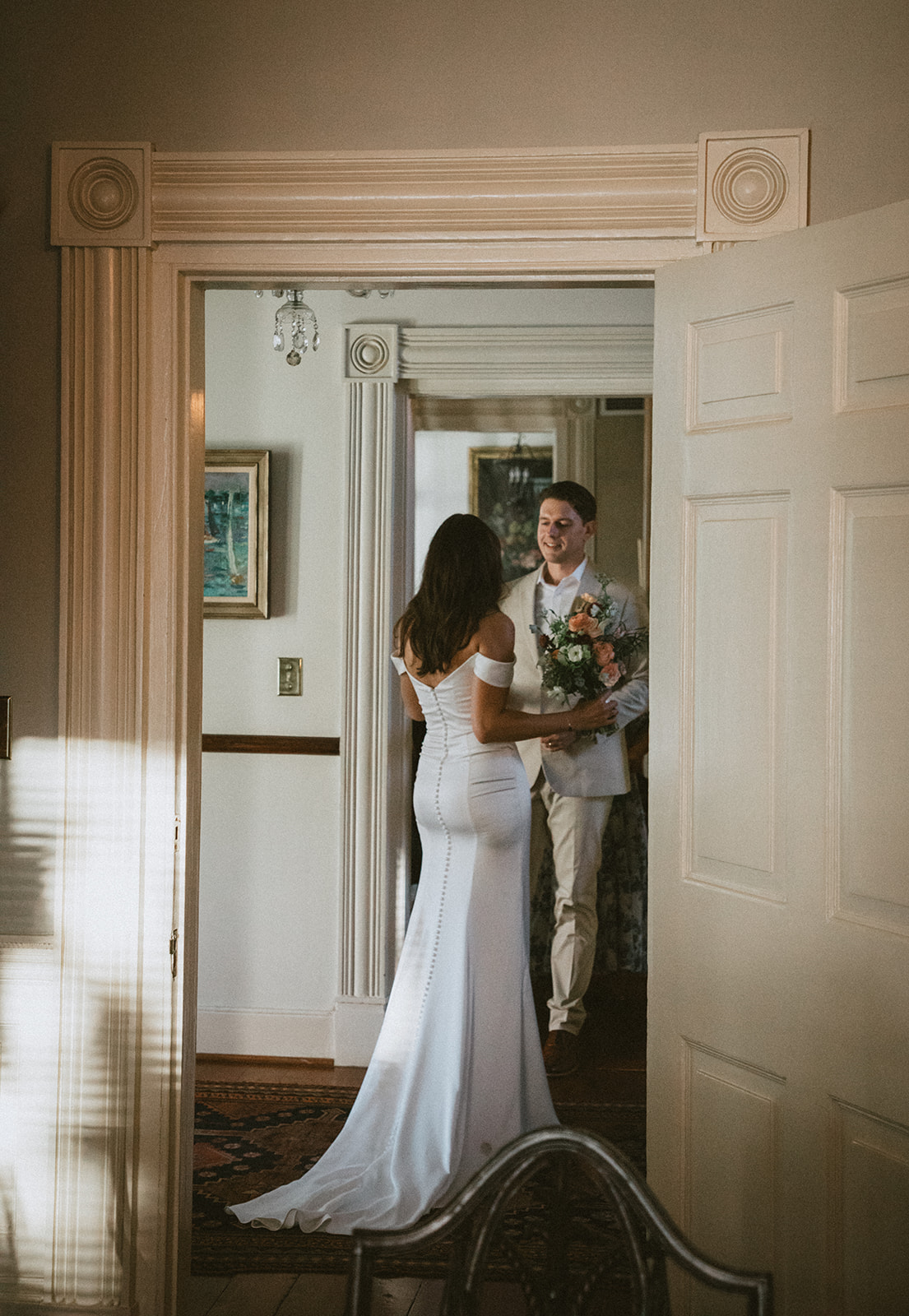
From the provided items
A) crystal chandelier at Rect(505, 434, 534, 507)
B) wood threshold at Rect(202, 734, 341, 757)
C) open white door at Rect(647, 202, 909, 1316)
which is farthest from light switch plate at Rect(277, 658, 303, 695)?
crystal chandelier at Rect(505, 434, 534, 507)

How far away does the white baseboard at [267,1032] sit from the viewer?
13.6 ft

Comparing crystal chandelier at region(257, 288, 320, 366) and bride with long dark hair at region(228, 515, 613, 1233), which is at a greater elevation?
crystal chandelier at region(257, 288, 320, 366)

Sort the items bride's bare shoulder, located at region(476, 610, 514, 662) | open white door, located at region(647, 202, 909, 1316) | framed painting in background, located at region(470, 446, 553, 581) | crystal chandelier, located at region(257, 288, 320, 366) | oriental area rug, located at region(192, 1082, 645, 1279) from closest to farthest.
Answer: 1. open white door, located at region(647, 202, 909, 1316)
2. oriental area rug, located at region(192, 1082, 645, 1279)
3. bride's bare shoulder, located at region(476, 610, 514, 662)
4. crystal chandelier, located at region(257, 288, 320, 366)
5. framed painting in background, located at region(470, 446, 553, 581)

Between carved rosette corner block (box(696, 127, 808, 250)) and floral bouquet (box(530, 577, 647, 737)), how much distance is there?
5.74 ft

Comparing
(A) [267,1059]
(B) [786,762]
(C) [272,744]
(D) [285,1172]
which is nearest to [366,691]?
(C) [272,744]

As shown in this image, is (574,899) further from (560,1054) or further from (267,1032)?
(267,1032)

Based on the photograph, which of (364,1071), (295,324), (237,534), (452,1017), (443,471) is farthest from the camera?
(443,471)

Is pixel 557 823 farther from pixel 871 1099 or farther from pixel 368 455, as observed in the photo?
pixel 871 1099

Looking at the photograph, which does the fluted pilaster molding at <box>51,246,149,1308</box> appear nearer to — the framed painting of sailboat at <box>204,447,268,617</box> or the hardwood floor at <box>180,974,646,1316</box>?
the hardwood floor at <box>180,974,646,1316</box>

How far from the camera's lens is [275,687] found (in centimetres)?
418

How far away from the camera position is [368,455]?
4082mm

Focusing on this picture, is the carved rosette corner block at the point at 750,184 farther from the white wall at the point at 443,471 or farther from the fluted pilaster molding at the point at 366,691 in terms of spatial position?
the white wall at the point at 443,471

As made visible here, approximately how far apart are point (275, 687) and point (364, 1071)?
144 centimetres

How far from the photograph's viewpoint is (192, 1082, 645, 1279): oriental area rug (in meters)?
2.77
